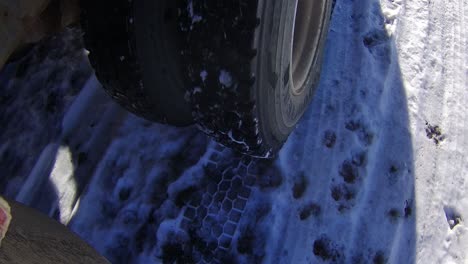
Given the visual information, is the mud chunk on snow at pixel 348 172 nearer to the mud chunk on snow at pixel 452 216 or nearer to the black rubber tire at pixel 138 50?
the mud chunk on snow at pixel 452 216

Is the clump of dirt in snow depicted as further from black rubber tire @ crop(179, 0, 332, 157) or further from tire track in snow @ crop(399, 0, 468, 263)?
black rubber tire @ crop(179, 0, 332, 157)

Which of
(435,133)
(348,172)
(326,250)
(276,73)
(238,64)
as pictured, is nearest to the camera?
(238,64)

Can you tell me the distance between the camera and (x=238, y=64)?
1.14m

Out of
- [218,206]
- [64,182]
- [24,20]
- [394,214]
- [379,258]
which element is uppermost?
[24,20]

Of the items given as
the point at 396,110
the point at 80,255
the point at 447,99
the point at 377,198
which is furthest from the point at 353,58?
the point at 80,255

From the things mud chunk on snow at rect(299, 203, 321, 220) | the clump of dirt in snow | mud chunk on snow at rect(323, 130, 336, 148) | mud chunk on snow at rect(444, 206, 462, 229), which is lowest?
mud chunk on snow at rect(444, 206, 462, 229)

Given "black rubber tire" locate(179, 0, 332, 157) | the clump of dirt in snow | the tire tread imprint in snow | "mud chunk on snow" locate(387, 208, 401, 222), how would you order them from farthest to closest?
the clump of dirt in snow → "mud chunk on snow" locate(387, 208, 401, 222) → the tire tread imprint in snow → "black rubber tire" locate(179, 0, 332, 157)

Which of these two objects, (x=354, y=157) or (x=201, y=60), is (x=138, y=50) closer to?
(x=201, y=60)

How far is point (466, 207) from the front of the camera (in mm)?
1835

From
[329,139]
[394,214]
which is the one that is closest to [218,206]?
[329,139]

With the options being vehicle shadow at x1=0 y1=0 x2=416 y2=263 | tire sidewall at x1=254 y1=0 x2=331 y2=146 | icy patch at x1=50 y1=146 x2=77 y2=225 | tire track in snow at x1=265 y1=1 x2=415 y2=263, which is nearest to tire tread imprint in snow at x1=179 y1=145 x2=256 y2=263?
vehicle shadow at x1=0 y1=0 x2=416 y2=263

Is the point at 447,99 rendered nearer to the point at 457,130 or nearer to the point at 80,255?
the point at 457,130

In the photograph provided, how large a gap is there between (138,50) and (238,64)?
9.8 inches

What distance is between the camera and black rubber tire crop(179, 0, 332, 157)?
1099mm
